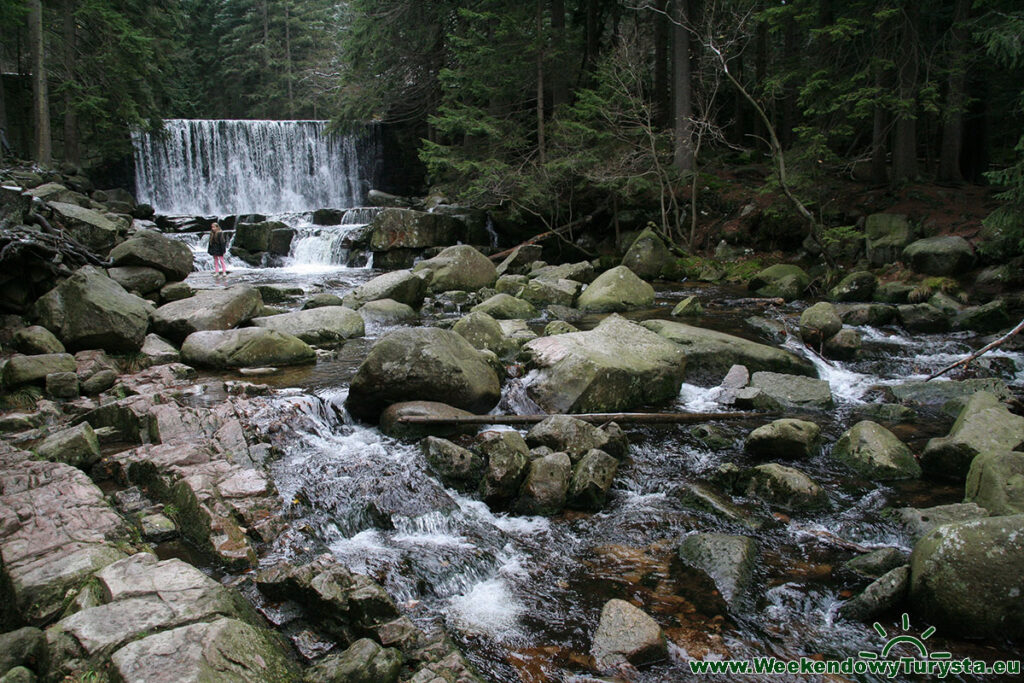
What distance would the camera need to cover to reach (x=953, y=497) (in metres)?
5.27

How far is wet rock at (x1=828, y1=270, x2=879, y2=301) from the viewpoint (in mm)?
12695

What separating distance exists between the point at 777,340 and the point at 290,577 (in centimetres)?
897

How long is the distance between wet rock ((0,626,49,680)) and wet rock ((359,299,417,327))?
355 inches

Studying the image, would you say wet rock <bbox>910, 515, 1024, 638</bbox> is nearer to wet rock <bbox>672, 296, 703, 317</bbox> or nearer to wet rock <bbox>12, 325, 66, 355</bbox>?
wet rock <bbox>672, 296, 703, 317</bbox>

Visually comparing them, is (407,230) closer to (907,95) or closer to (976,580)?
(907,95)

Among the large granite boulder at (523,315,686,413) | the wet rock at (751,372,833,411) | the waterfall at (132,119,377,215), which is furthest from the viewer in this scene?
the waterfall at (132,119,377,215)

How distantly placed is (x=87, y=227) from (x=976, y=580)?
13058 millimetres

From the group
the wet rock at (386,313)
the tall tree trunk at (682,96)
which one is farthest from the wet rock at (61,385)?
the tall tree trunk at (682,96)

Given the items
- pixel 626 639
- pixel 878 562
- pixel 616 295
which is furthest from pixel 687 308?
pixel 626 639

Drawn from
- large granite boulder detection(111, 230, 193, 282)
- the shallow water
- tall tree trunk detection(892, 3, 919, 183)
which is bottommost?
the shallow water

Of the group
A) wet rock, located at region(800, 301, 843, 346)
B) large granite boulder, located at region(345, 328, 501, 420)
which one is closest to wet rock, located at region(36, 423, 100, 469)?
large granite boulder, located at region(345, 328, 501, 420)

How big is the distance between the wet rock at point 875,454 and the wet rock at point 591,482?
8.12 ft

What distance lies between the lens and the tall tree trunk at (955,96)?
538 inches

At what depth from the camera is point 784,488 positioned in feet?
17.2
